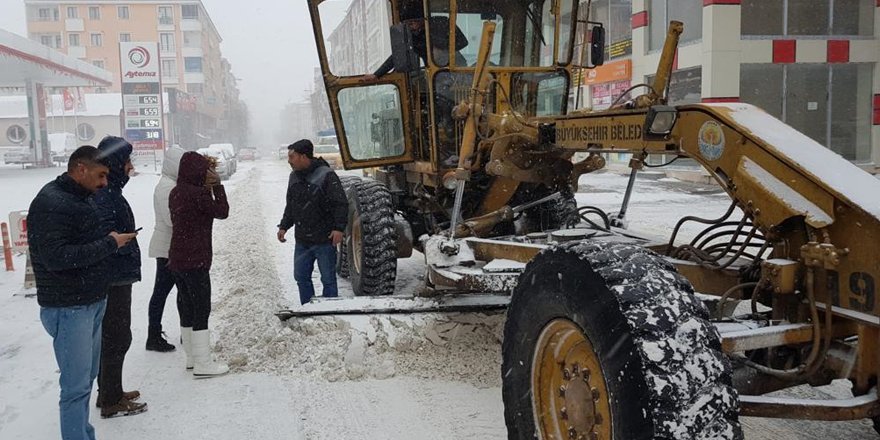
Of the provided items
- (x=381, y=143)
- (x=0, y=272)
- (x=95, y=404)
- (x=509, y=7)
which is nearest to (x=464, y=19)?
(x=509, y=7)

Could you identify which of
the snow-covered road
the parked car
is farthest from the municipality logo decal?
the snow-covered road

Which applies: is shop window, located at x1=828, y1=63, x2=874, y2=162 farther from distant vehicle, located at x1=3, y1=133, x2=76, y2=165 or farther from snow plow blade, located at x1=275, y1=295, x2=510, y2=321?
distant vehicle, located at x1=3, y1=133, x2=76, y2=165

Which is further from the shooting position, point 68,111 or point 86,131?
point 86,131

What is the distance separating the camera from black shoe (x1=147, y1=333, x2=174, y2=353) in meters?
6.13

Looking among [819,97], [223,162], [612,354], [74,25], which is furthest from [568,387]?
[74,25]

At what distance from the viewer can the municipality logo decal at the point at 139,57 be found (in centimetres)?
3878

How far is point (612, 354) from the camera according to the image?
2639 mm

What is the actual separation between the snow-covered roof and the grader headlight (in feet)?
205

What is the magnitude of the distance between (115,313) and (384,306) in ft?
6.40

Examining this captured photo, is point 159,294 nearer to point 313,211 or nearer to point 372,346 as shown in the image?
point 313,211

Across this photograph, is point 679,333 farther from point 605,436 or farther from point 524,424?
point 524,424

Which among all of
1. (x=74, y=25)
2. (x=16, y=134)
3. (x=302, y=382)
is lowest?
(x=302, y=382)

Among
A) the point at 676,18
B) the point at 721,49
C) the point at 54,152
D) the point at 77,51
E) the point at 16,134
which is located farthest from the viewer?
the point at 77,51

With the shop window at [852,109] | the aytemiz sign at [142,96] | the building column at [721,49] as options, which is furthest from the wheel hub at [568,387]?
the aytemiz sign at [142,96]
